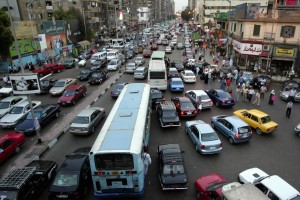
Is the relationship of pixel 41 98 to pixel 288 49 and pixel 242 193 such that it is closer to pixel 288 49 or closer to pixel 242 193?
pixel 242 193

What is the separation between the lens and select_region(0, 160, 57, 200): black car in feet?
35.0

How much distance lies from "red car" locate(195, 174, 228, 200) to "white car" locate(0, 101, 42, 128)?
16011 millimetres

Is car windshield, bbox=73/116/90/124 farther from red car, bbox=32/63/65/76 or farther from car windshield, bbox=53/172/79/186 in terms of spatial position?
red car, bbox=32/63/65/76

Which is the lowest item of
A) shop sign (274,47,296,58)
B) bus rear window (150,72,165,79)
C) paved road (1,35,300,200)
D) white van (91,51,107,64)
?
paved road (1,35,300,200)

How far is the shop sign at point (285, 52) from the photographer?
32812 millimetres

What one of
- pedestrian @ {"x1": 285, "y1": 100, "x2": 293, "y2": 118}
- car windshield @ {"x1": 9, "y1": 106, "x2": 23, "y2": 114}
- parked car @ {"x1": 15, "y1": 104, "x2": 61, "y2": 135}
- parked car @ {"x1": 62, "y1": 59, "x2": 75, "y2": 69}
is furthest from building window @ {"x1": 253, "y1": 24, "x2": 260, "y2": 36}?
car windshield @ {"x1": 9, "y1": 106, "x2": 23, "y2": 114}

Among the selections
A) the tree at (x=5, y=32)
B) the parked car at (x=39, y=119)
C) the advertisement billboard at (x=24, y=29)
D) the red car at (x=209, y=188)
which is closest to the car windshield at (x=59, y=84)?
the parked car at (x=39, y=119)

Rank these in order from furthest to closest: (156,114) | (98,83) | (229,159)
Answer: (98,83), (156,114), (229,159)

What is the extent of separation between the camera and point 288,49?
32906mm

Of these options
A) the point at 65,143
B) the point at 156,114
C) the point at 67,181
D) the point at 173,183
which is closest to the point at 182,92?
the point at 156,114

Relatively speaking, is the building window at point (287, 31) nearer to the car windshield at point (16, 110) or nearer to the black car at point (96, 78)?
the black car at point (96, 78)

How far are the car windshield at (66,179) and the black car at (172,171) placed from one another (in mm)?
4241

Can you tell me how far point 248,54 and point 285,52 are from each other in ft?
16.5

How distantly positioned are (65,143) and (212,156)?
10.5 metres
